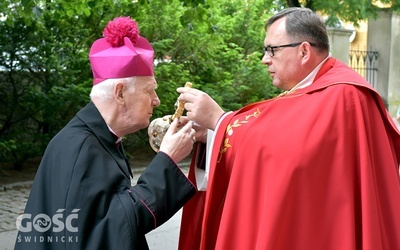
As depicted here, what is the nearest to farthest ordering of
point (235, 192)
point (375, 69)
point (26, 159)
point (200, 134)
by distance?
point (235, 192) → point (200, 134) → point (26, 159) → point (375, 69)

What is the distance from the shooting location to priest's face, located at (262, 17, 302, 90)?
8.87ft

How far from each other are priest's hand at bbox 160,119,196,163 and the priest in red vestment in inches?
6.2

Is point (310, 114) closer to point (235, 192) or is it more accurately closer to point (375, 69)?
point (235, 192)

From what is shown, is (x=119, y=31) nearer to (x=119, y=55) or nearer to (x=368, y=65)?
(x=119, y=55)

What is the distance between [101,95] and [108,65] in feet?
0.43

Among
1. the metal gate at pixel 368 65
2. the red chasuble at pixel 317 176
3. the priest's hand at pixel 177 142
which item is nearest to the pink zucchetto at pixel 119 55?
the priest's hand at pixel 177 142

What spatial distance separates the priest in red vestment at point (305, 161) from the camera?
8.12 feet

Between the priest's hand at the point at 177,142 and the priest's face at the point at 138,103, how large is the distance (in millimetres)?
126

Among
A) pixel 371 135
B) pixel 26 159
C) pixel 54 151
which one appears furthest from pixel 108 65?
pixel 26 159

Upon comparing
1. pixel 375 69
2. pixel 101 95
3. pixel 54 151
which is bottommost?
pixel 375 69

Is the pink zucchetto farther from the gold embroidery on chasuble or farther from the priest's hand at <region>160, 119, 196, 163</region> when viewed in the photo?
the gold embroidery on chasuble

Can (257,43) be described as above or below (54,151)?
below

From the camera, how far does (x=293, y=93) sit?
2.68 metres

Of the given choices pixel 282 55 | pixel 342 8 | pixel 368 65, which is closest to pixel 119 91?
pixel 282 55
